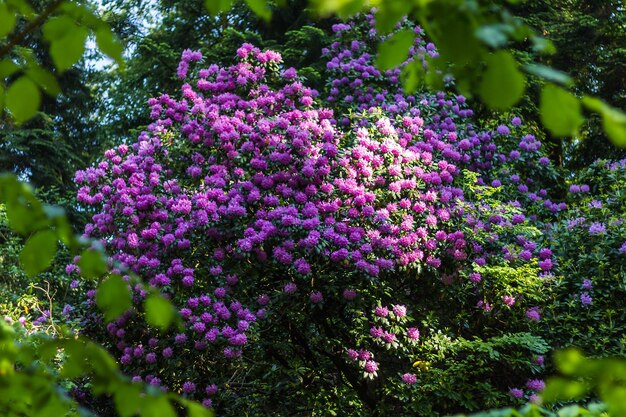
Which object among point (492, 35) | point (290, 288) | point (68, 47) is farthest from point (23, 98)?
point (290, 288)

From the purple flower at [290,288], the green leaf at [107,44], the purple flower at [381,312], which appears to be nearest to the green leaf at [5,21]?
the green leaf at [107,44]

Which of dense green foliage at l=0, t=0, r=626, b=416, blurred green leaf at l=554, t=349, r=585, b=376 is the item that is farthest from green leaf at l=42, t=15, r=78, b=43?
blurred green leaf at l=554, t=349, r=585, b=376

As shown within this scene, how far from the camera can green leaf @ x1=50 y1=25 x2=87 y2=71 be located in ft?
4.62

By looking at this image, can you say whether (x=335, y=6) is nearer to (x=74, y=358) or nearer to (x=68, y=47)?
(x=68, y=47)

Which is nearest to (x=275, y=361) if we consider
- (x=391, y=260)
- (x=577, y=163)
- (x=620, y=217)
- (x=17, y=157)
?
(x=391, y=260)

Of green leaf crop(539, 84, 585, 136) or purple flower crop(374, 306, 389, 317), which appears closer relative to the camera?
green leaf crop(539, 84, 585, 136)

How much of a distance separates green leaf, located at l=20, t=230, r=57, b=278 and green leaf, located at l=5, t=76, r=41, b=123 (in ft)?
0.88

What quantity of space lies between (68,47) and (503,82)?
0.84 metres

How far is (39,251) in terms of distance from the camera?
1.41 meters

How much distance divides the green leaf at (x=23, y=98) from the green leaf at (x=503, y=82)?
36.1 inches

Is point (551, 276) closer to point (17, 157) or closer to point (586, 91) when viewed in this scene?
point (586, 91)

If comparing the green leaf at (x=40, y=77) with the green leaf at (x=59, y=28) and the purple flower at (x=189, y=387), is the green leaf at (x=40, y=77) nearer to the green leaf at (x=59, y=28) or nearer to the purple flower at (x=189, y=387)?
the green leaf at (x=59, y=28)

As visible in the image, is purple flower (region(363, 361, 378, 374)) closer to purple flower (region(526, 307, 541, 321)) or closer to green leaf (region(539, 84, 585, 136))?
purple flower (region(526, 307, 541, 321))

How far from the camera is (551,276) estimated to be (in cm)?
640
